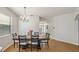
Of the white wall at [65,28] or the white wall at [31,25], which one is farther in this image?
the white wall at [31,25]

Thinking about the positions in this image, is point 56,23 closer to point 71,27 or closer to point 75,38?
point 71,27

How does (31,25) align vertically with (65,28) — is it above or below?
above

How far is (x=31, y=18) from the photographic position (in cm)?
955

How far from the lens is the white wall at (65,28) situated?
7.69 m

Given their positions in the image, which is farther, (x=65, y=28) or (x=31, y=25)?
(x=31, y=25)

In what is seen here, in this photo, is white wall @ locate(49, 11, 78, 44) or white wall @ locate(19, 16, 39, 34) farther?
white wall @ locate(19, 16, 39, 34)

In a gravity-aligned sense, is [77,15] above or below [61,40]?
above

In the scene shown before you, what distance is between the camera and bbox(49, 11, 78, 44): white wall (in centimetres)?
769

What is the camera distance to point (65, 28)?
29.0ft
